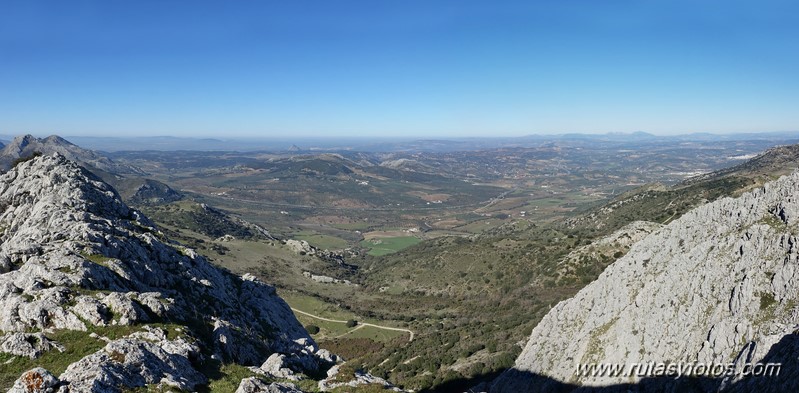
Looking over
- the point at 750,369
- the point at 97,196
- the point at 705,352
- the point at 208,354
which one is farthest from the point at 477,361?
the point at 97,196

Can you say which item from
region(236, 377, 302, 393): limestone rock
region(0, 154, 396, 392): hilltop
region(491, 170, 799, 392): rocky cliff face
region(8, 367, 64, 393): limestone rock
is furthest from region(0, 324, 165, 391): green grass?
region(491, 170, 799, 392): rocky cliff face

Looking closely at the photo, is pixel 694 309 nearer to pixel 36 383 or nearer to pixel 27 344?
pixel 36 383

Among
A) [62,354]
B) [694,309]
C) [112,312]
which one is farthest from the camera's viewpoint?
[694,309]

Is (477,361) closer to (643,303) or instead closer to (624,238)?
(643,303)

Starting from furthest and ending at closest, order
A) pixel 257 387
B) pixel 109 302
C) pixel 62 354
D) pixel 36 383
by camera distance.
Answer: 1. pixel 109 302
2. pixel 62 354
3. pixel 257 387
4. pixel 36 383

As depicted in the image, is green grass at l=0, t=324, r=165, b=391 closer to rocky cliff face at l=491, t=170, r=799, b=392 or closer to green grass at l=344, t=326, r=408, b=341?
rocky cliff face at l=491, t=170, r=799, b=392

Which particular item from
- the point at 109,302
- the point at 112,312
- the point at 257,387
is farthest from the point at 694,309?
the point at 109,302

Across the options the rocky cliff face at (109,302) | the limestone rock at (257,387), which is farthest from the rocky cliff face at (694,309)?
the limestone rock at (257,387)
